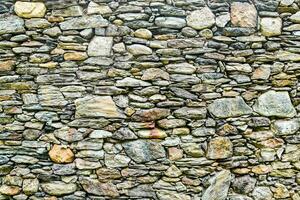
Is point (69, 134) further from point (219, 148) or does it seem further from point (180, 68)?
point (219, 148)

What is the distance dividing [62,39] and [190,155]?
5.24ft


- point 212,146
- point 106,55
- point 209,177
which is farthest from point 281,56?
point 106,55

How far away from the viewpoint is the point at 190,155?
3.78m

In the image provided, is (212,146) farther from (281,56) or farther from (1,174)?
(1,174)

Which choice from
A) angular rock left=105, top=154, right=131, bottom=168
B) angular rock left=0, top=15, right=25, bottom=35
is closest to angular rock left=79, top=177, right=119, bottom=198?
angular rock left=105, top=154, right=131, bottom=168

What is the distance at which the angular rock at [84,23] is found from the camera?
3.70 meters

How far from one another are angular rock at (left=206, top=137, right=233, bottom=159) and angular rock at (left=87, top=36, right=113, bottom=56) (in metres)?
1.29

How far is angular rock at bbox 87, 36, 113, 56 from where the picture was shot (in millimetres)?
3707

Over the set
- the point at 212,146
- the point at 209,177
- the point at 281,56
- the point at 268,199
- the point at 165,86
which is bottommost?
the point at 268,199

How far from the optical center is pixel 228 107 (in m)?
3.78

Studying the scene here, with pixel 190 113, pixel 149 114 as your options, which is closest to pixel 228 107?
pixel 190 113

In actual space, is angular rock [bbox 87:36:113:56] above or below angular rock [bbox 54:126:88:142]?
above

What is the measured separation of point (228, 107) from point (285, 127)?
596 mm

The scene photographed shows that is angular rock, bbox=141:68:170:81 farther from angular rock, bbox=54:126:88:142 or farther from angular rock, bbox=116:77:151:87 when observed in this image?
angular rock, bbox=54:126:88:142
